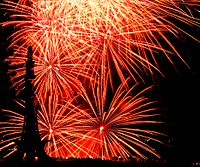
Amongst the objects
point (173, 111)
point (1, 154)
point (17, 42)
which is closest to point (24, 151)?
point (17, 42)

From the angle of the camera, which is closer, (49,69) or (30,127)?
(30,127)

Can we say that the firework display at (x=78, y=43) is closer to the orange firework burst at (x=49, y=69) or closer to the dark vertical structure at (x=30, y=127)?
the orange firework burst at (x=49, y=69)

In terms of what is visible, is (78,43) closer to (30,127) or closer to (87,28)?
(87,28)

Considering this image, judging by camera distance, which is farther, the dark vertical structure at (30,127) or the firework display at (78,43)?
the firework display at (78,43)

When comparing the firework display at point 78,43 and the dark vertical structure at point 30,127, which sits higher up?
the firework display at point 78,43

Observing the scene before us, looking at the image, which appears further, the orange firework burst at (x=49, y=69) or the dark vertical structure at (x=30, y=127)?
the orange firework burst at (x=49, y=69)

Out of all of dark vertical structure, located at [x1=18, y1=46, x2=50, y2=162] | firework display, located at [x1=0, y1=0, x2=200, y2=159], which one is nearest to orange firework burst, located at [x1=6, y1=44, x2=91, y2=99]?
firework display, located at [x1=0, y1=0, x2=200, y2=159]

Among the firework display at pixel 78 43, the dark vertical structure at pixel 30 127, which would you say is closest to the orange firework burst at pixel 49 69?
the firework display at pixel 78 43

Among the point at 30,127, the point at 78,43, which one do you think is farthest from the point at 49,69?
the point at 30,127

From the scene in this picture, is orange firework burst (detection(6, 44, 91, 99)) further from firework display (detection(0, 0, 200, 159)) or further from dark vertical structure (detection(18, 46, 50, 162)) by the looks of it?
dark vertical structure (detection(18, 46, 50, 162))
